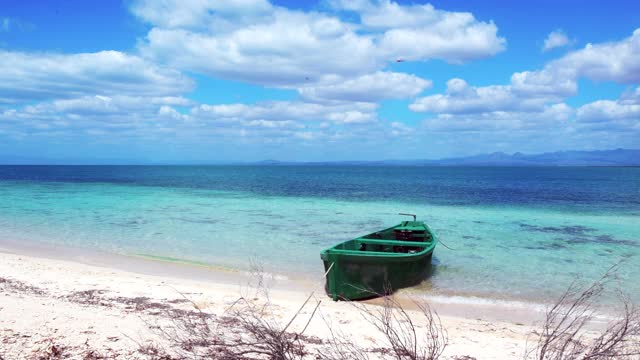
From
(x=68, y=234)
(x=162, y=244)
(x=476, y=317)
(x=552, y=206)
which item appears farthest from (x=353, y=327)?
(x=552, y=206)

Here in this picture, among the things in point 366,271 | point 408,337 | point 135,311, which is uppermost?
point 366,271

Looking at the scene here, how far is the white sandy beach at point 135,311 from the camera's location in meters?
6.09

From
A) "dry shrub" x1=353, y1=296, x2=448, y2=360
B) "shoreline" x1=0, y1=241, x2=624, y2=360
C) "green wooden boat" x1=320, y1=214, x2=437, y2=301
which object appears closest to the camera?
"dry shrub" x1=353, y1=296, x2=448, y2=360

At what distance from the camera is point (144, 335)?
6281 millimetres

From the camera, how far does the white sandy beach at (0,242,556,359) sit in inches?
240

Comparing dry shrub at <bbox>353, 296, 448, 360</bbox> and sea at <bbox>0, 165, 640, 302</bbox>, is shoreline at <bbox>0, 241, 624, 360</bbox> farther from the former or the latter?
sea at <bbox>0, 165, 640, 302</bbox>

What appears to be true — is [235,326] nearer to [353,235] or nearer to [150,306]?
[150,306]

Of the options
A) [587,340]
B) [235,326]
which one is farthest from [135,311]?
[587,340]

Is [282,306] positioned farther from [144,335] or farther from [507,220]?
[507,220]

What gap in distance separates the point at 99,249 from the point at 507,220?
1899cm

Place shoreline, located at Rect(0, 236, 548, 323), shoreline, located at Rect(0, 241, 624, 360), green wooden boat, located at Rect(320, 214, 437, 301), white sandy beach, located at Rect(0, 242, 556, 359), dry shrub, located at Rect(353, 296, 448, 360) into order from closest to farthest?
dry shrub, located at Rect(353, 296, 448, 360)
white sandy beach, located at Rect(0, 242, 556, 359)
shoreline, located at Rect(0, 241, 624, 360)
green wooden boat, located at Rect(320, 214, 437, 301)
shoreline, located at Rect(0, 236, 548, 323)

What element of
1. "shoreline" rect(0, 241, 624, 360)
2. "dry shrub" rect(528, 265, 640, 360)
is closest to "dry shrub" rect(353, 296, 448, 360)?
"shoreline" rect(0, 241, 624, 360)

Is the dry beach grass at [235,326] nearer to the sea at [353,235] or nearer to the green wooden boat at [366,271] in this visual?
the green wooden boat at [366,271]

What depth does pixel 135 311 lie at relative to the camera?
8.04 m
